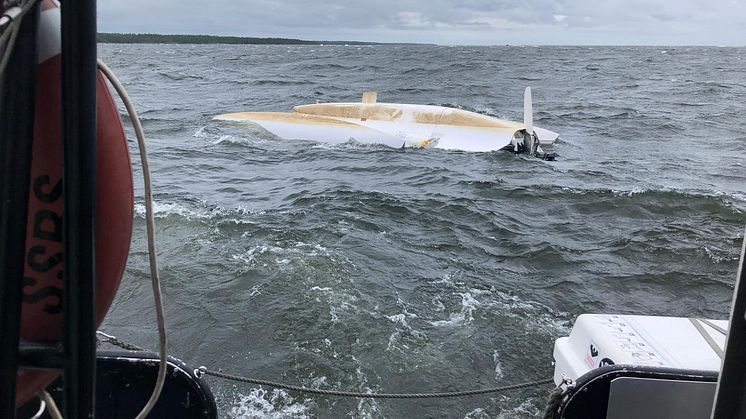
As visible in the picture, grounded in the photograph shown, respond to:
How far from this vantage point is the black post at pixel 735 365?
1099mm

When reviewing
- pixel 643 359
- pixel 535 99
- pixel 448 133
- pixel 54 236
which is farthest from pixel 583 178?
pixel 535 99

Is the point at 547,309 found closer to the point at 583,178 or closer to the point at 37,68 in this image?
the point at 37,68

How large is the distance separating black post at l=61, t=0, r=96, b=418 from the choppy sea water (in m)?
3.20

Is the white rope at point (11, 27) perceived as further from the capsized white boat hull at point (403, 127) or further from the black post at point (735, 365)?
the capsized white boat hull at point (403, 127)

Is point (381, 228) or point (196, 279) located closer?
point (196, 279)

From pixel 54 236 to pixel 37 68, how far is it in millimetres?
342

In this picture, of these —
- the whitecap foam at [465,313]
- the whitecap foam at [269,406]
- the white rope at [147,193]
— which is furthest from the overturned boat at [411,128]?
the white rope at [147,193]

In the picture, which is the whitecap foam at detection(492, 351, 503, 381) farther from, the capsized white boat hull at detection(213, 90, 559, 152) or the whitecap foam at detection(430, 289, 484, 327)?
the capsized white boat hull at detection(213, 90, 559, 152)

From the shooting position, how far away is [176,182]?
11.3 meters

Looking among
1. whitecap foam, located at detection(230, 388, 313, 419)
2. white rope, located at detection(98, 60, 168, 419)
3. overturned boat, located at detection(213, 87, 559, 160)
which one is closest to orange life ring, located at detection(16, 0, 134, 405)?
white rope, located at detection(98, 60, 168, 419)

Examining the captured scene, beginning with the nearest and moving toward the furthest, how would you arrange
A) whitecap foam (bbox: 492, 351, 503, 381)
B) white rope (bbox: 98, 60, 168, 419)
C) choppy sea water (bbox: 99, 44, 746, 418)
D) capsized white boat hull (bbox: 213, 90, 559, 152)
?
white rope (bbox: 98, 60, 168, 419), whitecap foam (bbox: 492, 351, 503, 381), choppy sea water (bbox: 99, 44, 746, 418), capsized white boat hull (bbox: 213, 90, 559, 152)

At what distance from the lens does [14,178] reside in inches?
42.0

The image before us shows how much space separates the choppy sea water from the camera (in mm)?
4898

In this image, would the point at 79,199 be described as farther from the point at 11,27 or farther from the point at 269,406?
the point at 269,406
